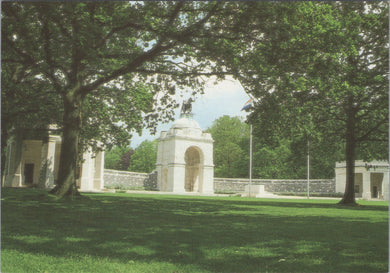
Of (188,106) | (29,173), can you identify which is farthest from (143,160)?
(188,106)

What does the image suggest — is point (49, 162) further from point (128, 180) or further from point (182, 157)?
point (182, 157)

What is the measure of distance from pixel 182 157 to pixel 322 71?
36.9m

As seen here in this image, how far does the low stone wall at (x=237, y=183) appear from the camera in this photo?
49.4 meters

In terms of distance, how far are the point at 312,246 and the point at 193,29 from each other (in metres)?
8.95

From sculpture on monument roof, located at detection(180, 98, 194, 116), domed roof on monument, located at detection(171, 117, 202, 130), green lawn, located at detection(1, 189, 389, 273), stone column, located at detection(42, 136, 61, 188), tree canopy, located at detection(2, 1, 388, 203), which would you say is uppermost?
domed roof on monument, located at detection(171, 117, 202, 130)

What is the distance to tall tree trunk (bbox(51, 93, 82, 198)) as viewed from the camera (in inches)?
639

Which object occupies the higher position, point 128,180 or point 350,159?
point 350,159

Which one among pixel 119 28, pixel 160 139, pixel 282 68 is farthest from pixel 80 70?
pixel 160 139

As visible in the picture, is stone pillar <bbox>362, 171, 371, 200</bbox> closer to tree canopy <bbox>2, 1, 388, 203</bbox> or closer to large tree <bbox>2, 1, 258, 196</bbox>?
tree canopy <bbox>2, 1, 388, 203</bbox>

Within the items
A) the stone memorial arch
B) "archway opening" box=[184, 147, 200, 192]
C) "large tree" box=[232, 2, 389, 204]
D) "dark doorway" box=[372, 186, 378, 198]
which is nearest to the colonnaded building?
the stone memorial arch

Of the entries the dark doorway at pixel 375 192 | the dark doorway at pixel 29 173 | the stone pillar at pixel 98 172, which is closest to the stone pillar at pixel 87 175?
the stone pillar at pixel 98 172

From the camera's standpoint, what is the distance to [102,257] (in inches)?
211

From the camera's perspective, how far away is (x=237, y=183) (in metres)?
57.5

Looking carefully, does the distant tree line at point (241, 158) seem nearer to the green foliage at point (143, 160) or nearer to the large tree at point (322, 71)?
the green foliage at point (143, 160)
